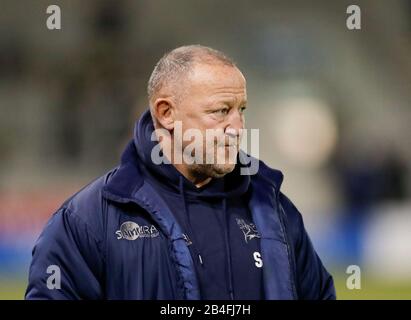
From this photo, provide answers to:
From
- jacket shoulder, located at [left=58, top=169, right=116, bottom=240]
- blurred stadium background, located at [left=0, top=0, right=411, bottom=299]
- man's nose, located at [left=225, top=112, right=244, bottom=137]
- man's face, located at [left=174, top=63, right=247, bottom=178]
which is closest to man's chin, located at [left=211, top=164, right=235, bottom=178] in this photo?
man's face, located at [left=174, top=63, right=247, bottom=178]

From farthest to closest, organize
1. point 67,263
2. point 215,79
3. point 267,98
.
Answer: point 267,98 < point 215,79 < point 67,263

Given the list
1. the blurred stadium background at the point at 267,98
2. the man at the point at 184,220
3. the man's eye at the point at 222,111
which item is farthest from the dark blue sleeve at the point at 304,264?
the blurred stadium background at the point at 267,98

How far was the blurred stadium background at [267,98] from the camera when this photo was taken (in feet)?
37.6

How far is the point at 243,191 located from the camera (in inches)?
124

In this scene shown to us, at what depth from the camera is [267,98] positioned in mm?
12992

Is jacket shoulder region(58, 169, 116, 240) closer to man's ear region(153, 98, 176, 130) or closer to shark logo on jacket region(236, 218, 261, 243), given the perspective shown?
man's ear region(153, 98, 176, 130)

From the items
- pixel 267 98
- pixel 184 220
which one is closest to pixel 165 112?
pixel 184 220

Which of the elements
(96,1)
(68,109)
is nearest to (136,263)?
(68,109)

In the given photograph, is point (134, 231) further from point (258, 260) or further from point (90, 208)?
point (258, 260)

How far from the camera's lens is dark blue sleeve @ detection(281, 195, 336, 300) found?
10.4 feet

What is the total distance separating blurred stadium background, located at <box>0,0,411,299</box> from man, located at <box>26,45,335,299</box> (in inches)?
298

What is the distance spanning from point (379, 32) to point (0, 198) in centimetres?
592

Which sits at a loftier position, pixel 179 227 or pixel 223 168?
pixel 223 168

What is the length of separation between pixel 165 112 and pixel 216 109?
201 mm
